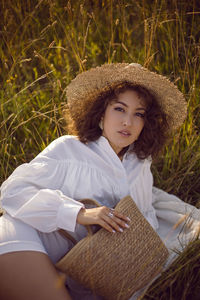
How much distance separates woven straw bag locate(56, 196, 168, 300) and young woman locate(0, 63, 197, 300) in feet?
0.22

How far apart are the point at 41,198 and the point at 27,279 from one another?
1.32 ft

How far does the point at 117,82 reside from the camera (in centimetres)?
202

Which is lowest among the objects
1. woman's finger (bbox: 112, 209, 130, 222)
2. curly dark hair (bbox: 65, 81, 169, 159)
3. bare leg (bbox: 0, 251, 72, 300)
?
bare leg (bbox: 0, 251, 72, 300)

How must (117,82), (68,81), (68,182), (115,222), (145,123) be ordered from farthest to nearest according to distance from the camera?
1. (68,81)
2. (145,123)
3. (117,82)
4. (68,182)
5. (115,222)

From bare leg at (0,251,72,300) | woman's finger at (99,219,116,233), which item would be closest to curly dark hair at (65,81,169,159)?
woman's finger at (99,219,116,233)

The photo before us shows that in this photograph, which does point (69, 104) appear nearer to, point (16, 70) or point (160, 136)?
point (160, 136)

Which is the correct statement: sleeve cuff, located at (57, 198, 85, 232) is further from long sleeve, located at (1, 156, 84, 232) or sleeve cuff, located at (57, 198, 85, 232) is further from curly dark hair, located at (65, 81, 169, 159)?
curly dark hair, located at (65, 81, 169, 159)

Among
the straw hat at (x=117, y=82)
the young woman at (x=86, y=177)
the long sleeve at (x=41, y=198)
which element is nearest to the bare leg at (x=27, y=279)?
the young woman at (x=86, y=177)

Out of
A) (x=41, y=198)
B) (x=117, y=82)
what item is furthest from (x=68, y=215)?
(x=117, y=82)

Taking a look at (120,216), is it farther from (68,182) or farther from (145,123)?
(145,123)

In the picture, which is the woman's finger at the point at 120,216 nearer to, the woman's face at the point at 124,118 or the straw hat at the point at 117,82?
the woman's face at the point at 124,118

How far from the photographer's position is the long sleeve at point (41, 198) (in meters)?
1.61

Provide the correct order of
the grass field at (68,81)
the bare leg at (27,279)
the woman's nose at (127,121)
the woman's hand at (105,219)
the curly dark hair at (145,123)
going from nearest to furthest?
the bare leg at (27,279), the woman's hand at (105,219), the woman's nose at (127,121), the curly dark hair at (145,123), the grass field at (68,81)

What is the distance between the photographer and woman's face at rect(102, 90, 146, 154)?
6.37ft
